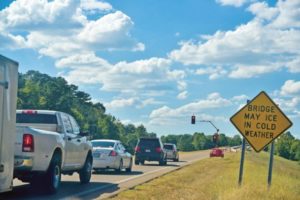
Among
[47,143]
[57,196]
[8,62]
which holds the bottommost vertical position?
[57,196]

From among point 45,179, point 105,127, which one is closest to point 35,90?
point 105,127

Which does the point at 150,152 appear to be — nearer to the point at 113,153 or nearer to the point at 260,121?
the point at 113,153

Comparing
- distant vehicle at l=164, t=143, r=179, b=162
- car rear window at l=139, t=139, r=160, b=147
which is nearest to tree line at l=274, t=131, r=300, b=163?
distant vehicle at l=164, t=143, r=179, b=162

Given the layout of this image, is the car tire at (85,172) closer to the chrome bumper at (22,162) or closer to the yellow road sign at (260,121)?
the chrome bumper at (22,162)

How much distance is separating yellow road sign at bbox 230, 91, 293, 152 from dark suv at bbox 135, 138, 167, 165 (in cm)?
2230

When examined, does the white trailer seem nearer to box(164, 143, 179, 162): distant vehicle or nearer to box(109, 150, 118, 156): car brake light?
box(109, 150, 118, 156): car brake light

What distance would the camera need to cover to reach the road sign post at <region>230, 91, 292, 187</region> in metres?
16.1

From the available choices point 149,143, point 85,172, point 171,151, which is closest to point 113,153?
point 85,172

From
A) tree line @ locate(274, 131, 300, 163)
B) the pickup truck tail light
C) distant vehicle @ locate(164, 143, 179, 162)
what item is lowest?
tree line @ locate(274, 131, 300, 163)

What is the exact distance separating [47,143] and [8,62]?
3635 mm

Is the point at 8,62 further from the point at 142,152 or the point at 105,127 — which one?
the point at 105,127

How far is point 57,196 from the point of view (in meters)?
14.9

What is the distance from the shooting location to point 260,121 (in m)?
16.3

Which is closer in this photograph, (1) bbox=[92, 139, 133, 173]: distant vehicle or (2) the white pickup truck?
(2) the white pickup truck
